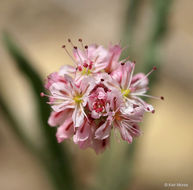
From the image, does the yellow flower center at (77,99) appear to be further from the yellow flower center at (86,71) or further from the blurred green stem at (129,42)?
the blurred green stem at (129,42)

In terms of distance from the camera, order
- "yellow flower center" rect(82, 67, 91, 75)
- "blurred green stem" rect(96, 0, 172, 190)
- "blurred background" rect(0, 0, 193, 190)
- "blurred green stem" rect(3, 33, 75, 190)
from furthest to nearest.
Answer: "blurred background" rect(0, 0, 193, 190) < "blurred green stem" rect(96, 0, 172, 190) < "blurred green stem" rect(3, 33, 75, 190) < "yellow flower center" rect(82, 67, 91, 75)

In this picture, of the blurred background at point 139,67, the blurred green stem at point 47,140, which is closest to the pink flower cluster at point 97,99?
the blurred green stem at point 47,140

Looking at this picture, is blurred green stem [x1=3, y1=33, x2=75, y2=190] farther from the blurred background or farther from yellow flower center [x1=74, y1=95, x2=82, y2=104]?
yellow flower center [x1=74, y1=95, x2=82, y2=104]

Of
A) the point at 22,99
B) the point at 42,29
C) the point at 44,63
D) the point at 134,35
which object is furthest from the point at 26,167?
the point at 42,29

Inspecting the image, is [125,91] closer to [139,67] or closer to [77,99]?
[77,99]

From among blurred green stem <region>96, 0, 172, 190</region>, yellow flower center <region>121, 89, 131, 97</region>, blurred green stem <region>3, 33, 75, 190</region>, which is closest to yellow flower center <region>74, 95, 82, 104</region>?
yellow flower center <region>121, 89, 131, 97</region>

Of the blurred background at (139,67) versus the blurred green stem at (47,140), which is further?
the blurred background at (139,67)
